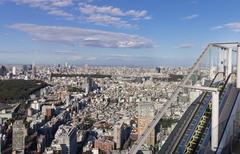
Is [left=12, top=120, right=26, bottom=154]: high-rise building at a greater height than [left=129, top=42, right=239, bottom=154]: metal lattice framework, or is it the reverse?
[left=129, top=42, right=239, bottom=154]: metal lattice framework

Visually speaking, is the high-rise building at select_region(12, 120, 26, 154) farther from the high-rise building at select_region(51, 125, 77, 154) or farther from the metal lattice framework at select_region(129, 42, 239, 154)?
the metal lattice framework at select_region(129, 42, 239, 154)

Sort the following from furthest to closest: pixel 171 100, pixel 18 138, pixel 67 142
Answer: pixel 18 138, pixel 67 142, pixel 171 100

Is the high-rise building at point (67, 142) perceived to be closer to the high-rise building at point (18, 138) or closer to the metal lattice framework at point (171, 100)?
the high-rise building at point (18, 138)

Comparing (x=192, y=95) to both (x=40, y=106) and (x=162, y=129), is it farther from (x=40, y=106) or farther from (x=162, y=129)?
(x=40, y=106)

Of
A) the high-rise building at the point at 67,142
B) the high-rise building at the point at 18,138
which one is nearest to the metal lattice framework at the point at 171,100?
the high-rise building at the point at 67,142

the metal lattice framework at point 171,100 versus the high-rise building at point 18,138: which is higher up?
the metal lattice framework at point 171,100

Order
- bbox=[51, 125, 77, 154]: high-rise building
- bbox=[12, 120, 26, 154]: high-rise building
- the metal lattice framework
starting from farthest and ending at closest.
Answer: bbox=[12, 120, 26, 154]: high-rise building → bbox=[51, 125, 77, 154]: high-rise building → the metal lattice framework

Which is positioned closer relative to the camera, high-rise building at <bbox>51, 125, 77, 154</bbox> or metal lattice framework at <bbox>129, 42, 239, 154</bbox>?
metal lattice framework at <bbox>129, 42, 239, 154</bbox>

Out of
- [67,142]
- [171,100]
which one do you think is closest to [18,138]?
[67,142]

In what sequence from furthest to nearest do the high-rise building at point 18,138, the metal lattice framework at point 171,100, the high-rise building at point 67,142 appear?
the high-rise building at point 18,138 → the high-rise building at point 67,142 → the metal lattice framework at point 171,100

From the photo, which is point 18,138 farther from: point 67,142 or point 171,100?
point 171,100

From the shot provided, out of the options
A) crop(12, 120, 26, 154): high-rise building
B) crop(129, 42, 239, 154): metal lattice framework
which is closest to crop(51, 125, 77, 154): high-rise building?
crop(12, 120, 26, 154): high-rise building

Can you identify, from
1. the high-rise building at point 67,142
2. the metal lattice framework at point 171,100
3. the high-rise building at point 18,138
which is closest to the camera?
the metal lattice framework at point 171,100
